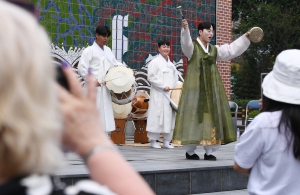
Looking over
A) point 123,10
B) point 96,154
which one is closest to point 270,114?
point 96,154

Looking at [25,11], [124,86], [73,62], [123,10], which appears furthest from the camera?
[123,10]

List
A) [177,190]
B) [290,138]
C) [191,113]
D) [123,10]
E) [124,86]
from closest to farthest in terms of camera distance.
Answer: [290,138], [177,190], [191,113], [124,86], [123,10]

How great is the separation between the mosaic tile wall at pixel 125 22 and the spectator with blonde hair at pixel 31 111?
10391 millimetres

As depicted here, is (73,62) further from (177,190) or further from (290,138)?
(290,138)

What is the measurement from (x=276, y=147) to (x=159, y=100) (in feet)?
25.8

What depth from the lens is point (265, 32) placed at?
27.0m

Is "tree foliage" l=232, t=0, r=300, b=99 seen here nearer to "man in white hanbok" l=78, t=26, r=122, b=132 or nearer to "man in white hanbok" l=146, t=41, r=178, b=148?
"man in white hanbok" l=146, t=41, r=178, b=148

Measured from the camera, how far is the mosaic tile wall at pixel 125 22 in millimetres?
11773

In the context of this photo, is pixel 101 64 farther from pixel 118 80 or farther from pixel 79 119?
pixel 79 119

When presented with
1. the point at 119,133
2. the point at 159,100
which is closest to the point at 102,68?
the point at 159,100

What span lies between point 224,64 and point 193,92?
24.6 ft

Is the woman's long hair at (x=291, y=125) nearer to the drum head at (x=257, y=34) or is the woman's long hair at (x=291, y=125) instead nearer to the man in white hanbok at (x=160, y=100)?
the drum head at (x=257, y=34)

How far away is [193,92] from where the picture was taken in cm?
794

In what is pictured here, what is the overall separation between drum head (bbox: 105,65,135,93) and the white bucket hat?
286 inches
